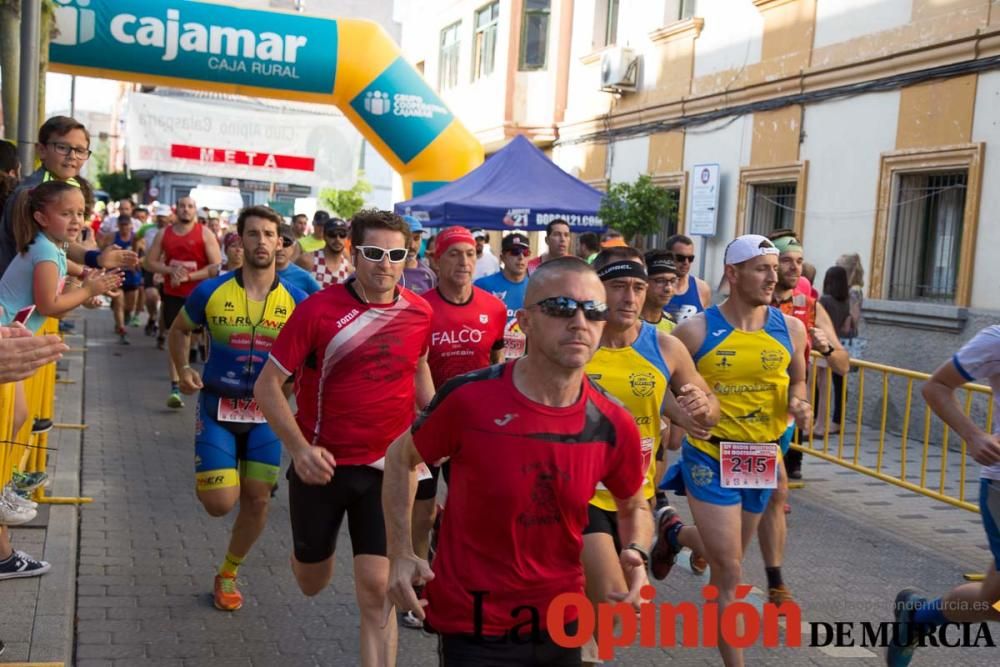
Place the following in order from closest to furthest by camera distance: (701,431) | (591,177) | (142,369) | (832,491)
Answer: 1. (701,431)
2. (832,491)
3. (142,369)
4. (591,177)

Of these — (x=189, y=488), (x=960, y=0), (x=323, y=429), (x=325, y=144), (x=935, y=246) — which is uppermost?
(x=960, y=0)

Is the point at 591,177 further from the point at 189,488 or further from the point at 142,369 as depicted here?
the point at 189,488

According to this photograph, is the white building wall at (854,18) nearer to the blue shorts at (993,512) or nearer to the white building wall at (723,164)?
the white building wall at (723,164)

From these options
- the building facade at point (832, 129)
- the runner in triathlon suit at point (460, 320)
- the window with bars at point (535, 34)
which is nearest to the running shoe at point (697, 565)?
the runner in triathlon suit at point (460, 320)

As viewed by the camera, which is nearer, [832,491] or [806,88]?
[832,491]

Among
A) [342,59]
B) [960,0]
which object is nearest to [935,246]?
[960,0]

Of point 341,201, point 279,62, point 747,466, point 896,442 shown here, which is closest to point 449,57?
point 341,201

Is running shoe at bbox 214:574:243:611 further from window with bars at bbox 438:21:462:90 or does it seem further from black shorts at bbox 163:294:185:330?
window with bars at bbox 438:21:462:90

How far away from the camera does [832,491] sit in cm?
970

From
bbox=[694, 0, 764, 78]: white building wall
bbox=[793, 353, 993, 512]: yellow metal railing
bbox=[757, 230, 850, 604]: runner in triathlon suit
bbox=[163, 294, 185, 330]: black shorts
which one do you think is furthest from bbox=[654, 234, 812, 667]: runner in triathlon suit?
bbox=[694, 0, 764, 78]: white building wall

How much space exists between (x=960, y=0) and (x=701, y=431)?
9379 mm

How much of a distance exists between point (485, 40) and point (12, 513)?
23.5m

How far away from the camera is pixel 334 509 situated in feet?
15.8

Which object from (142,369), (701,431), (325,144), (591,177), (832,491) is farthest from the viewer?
(591,177)
